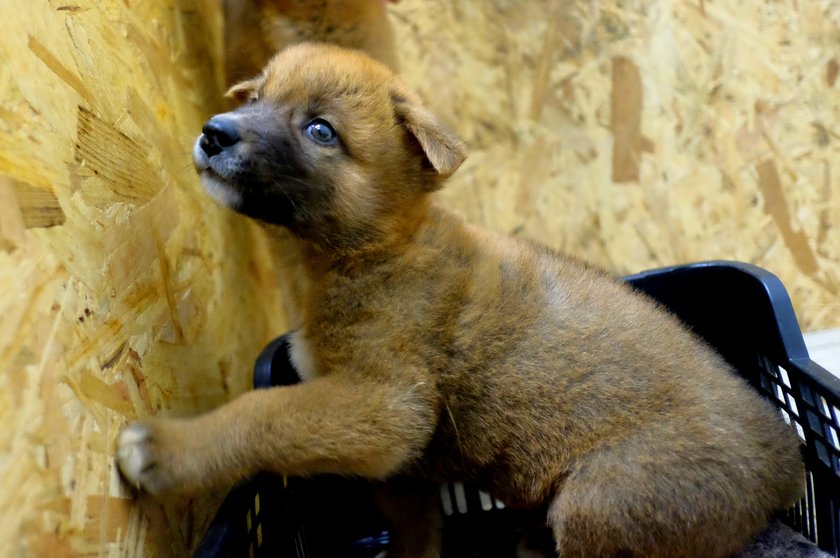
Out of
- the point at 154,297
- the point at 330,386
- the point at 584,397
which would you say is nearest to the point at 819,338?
the point at 584,397

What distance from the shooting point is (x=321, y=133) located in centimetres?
205

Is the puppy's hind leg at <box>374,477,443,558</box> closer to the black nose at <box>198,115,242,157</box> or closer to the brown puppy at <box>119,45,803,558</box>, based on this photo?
the brown puppy at <box>119,45,803,558</box>

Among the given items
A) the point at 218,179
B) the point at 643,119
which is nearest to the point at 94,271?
the point at 218,179

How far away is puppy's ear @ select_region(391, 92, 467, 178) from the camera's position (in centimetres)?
200

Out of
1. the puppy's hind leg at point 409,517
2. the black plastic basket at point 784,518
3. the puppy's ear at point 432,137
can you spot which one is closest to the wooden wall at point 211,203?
the black plastic basket at point 784,518

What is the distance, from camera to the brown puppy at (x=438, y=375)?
1884 millimetres

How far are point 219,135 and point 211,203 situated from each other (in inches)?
37.7

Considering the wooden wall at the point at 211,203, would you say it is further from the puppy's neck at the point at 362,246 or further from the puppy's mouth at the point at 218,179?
the puppy's neck at the point at 362,246

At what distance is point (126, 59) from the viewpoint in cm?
219

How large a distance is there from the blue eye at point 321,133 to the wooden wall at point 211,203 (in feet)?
1.70

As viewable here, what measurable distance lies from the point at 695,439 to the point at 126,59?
6.27 ft

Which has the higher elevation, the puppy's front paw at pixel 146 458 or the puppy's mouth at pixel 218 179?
the puppy's mouth at pixel 218 179

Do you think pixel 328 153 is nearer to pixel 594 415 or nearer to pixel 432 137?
pixel 432 137

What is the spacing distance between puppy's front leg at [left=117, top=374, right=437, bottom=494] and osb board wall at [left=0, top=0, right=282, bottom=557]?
0.26 ft
